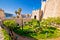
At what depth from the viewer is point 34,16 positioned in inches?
1383

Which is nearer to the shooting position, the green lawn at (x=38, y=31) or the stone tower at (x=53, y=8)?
the green lawn at (x=38, y=31)

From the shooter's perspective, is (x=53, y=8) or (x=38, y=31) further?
(x=53, y=8)

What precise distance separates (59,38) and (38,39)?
8.37 ft

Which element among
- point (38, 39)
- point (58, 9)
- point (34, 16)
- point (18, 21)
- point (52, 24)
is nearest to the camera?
point (38, 39)

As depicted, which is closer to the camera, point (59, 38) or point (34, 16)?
point (59, 38)

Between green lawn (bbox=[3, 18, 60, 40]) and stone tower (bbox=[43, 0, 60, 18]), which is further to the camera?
stone tower (bbox=[43, 0, 60, 18])

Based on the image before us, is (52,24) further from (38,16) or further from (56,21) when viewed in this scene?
(38,16)

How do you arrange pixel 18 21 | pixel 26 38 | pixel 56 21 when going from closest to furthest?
pixel 26 38, pixel 56 21, pixel 18 21

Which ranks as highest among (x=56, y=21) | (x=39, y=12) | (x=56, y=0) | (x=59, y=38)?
(x=56, y=0)

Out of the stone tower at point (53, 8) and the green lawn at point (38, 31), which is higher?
the stone tower at point (53, 8)

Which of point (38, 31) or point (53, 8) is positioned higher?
point (53, 8)

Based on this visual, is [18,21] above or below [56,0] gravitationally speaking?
below

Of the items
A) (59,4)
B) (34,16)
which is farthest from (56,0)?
(34,16)

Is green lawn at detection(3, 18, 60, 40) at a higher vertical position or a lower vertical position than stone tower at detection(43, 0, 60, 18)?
lower
